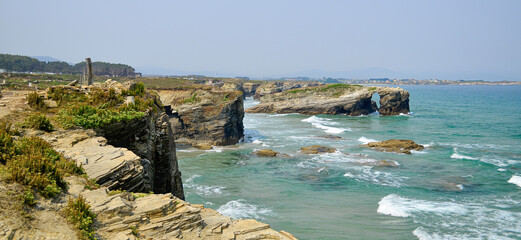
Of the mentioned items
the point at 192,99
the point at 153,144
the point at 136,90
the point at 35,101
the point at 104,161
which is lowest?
the point at 153,144

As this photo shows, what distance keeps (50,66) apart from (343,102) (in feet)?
291

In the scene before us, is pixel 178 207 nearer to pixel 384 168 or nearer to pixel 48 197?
pixel 48 197

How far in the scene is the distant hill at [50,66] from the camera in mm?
87463

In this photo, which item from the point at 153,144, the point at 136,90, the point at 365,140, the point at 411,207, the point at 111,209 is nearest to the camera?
the point at 111,209

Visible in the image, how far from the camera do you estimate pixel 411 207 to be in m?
22.4

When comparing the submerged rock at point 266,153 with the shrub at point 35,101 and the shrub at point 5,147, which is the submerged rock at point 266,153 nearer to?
the shrub at point 35,101

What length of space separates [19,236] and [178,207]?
3157 millimetres

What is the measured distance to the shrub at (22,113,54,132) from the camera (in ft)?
38.9

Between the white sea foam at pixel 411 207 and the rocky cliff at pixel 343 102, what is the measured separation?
183ft

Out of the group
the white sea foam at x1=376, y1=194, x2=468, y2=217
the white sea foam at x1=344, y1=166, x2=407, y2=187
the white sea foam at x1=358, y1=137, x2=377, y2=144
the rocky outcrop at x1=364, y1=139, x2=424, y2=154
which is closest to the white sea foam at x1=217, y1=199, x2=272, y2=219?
the white sea foam at x1=376, y1=194, x2=468, y2=217

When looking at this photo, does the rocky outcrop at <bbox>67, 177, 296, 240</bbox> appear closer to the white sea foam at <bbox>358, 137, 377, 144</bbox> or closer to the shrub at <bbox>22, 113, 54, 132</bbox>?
the shrub at <bbox>22, 113, 54, 132</bbox>

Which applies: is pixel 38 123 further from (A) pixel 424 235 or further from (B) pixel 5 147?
(A) pixel 424 235

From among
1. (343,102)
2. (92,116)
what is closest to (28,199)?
(92,116)

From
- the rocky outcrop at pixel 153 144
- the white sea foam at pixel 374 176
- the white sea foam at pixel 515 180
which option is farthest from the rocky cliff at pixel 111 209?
the white sea foam at pixel 515 180
